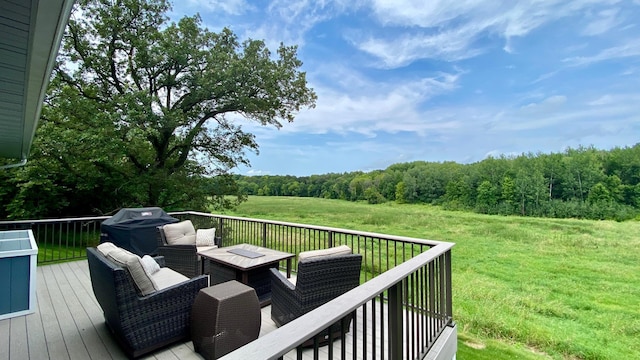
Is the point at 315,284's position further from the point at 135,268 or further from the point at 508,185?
the point at 508,185

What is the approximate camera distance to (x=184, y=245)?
4.31 m

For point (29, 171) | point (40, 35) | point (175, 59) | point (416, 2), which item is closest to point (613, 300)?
point (416, 2)

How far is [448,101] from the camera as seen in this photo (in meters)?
21.0

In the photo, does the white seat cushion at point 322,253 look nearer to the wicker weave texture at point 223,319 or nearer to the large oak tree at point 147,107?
the wicker weave texture at point 223,319

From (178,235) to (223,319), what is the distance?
122 inches

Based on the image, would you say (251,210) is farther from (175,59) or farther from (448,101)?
(448,101)

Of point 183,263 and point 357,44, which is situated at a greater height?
point 357,44

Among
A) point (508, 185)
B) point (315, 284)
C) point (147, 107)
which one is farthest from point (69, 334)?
point (508, 185)

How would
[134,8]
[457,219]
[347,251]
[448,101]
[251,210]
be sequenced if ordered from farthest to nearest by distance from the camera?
[457,219]
[251,210]
[448,101]
[134,8]
[347,251]

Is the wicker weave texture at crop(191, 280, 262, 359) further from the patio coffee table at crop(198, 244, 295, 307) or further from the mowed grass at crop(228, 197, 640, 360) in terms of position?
the mowed grass at crop(228, 197, 640, 360)

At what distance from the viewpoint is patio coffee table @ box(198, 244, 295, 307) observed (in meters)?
3.44

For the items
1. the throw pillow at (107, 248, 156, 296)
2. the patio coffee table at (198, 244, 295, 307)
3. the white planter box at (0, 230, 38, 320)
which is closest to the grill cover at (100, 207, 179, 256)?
the white planter box at (0, 230, 38, 320)

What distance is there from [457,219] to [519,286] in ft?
58.4

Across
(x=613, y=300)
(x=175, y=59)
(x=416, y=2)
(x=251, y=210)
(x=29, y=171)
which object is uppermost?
(x=416, y=2)
